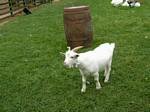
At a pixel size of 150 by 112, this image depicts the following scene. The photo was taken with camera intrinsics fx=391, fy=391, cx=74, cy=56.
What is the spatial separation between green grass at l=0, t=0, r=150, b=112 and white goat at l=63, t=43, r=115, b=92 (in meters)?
0.38

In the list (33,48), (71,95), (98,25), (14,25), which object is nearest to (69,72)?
(71,95)

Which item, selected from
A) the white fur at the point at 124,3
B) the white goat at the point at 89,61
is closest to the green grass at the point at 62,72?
the white goat at the point at 89,61

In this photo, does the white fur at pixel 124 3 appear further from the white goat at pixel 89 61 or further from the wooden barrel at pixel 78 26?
the white goat at pixel 89 61

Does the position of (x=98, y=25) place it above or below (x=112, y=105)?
below

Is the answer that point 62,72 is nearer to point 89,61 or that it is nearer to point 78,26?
point 89,61

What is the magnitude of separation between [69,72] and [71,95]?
130 cm

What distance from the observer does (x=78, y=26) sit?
9773 mm

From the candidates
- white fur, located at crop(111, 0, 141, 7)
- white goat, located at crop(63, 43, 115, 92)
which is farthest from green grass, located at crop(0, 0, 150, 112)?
white fur, located at crop(111, 0, 141, 7)

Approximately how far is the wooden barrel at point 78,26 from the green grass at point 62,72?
1.49 ft

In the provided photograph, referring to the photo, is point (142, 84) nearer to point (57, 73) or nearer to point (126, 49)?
point (57, 73)

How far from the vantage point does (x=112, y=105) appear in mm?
6148

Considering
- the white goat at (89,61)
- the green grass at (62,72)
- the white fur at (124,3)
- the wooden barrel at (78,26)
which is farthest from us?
the white fur at (124,3)

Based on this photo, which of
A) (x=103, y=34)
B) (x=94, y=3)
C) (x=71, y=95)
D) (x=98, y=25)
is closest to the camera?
(x=71, y=95)

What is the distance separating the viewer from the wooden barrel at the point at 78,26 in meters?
9.60
